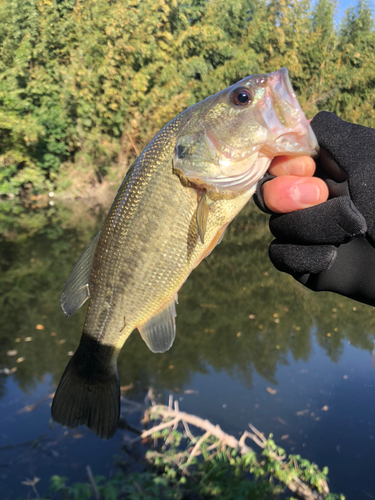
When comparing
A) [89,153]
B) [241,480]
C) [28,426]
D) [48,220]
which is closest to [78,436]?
[28,426]

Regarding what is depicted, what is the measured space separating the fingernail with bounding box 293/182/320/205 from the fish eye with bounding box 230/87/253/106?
0.47m

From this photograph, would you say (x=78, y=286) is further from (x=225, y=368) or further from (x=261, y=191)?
(x=225, y=368)

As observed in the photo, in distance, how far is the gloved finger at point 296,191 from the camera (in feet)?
5.24

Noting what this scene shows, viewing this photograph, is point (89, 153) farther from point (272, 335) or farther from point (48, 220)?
point (272, 335)

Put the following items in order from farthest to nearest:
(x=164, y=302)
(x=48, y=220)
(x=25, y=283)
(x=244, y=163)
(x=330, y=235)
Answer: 1. (x=48, y=220)
2. (x=25, y=283)
3. (x=164, y=302)
4. (x=244, y=163)
5. (x=330, y=235)

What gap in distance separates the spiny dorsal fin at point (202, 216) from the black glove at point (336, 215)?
23cm

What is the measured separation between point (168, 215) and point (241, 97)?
2.03 ft

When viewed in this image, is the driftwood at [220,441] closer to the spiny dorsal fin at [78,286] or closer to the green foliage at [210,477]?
the green foliage at [210,477]

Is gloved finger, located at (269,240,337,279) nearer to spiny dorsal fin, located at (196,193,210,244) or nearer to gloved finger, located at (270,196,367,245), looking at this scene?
gloved finger, located at (270,196,367,245)

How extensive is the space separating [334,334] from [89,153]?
1219 cm

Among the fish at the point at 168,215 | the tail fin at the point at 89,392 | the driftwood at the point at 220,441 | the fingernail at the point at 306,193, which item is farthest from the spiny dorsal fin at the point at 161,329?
the driftwood at the point at 220,441

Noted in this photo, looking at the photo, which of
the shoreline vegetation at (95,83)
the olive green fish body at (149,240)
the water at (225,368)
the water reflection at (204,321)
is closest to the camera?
the olive green fish body at (149,240)

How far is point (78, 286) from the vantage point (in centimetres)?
208

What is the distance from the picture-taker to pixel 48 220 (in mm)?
10891
